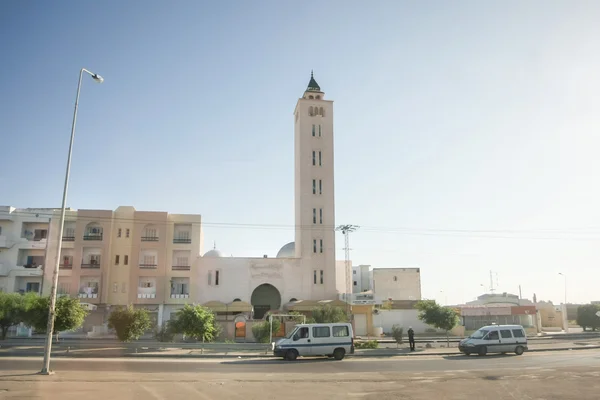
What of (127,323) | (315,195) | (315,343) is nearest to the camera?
(315,343)

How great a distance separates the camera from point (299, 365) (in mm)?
20891

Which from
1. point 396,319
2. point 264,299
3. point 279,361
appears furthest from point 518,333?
point 264,299

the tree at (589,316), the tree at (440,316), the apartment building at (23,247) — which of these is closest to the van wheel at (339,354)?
the tree at (440,316)

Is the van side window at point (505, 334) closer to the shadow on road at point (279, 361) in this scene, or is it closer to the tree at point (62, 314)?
the shadow on road at point (279, 361)

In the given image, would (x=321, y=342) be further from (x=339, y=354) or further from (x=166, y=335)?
(x=166, y=335)

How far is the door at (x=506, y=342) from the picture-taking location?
2630cm

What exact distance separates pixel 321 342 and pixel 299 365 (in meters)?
3.30

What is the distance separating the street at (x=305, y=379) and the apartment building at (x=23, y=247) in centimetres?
3125

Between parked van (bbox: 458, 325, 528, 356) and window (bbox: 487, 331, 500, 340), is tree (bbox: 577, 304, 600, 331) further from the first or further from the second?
window (bbox: 487, 331, 500, 340)

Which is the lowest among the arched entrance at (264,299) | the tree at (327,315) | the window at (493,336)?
the window at (493,336)

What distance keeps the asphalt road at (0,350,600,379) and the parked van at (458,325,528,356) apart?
1700mm

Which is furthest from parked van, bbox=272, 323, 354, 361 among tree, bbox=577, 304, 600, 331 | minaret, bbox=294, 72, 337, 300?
tree, bbox=577, 304, 600, 331

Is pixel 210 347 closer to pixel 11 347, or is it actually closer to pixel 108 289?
pixel 11 347

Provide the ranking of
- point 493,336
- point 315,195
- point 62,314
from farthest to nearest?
point 315,195, point 62,314, point 493,336
